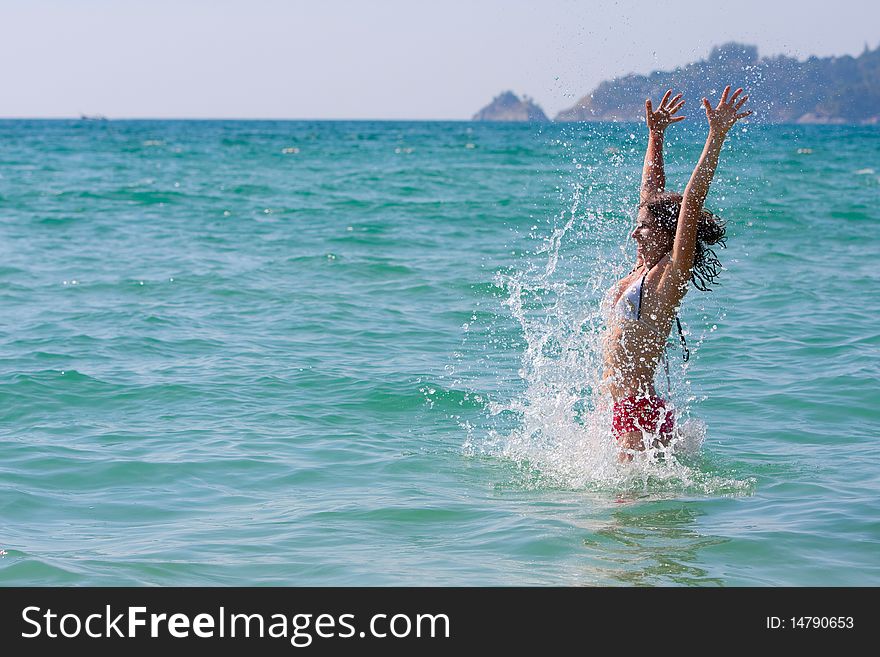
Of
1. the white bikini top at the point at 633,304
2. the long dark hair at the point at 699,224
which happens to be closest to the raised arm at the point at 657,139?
the long dark hair at the point at 699,224

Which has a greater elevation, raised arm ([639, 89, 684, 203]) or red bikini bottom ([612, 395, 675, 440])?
raised arm ([639, 89, 684, 203])

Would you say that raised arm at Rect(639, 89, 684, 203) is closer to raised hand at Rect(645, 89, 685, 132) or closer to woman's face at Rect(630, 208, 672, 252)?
raised hand at Rect(645, 89, 685, 132)

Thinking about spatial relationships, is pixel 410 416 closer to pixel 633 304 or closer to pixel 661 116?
pixel 633 304

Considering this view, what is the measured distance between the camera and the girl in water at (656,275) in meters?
5.57

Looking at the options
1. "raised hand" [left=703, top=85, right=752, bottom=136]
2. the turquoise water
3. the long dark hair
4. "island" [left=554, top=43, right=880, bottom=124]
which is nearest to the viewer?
the turquoise water

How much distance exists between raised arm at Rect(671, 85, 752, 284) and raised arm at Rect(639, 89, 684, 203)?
0.59 m

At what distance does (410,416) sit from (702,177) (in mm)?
3425

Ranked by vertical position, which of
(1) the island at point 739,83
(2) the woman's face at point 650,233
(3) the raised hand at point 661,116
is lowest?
(2) the woman's face at point 650,233

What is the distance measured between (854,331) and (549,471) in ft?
17.0

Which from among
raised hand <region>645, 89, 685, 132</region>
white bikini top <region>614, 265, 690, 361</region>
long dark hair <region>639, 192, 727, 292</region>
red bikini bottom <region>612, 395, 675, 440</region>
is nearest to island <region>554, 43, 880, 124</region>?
raised hand <region>645, 89, 685, 132</region>

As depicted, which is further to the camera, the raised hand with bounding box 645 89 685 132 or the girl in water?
the raised hand with bounding box 645 89 685 132

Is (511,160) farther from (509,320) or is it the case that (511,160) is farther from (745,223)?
(509,320)

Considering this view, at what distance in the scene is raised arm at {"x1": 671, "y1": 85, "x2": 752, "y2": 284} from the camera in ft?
17.9

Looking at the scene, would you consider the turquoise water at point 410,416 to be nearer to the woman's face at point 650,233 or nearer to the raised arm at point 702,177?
the woman's face at point 650,233
